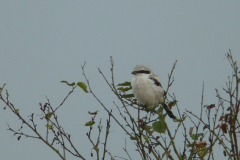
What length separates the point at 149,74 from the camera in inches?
171

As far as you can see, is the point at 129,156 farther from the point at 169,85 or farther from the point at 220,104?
the point at 220,104

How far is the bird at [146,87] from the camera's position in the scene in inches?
165

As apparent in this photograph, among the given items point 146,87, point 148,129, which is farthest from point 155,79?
point 148,129

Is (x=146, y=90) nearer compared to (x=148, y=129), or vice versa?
(x=148, y=129)

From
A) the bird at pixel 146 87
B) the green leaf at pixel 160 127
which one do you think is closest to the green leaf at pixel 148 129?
the green leaf at pixel 160 127

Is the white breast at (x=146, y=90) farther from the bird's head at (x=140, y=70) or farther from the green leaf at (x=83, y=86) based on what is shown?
the green leaf at (x=83, y=86)

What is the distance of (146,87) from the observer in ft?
13.7

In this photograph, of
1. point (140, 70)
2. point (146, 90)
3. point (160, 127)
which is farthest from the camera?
point (140, 70)

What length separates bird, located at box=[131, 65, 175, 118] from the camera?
419cm

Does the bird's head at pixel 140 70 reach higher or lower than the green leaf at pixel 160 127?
higher

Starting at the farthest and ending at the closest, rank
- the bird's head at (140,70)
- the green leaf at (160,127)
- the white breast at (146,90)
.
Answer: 1. the bird's head at (140,70)
2. the white breast at (146,90)
3. the green leaf at (160,127)

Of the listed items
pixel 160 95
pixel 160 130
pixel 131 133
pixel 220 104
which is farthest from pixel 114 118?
pixel 160 95

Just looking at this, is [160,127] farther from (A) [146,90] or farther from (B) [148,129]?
(A) [146,90]

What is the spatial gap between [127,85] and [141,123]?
1.24 feet
